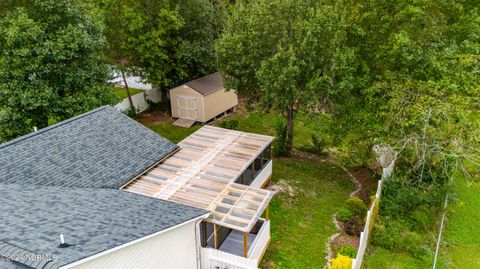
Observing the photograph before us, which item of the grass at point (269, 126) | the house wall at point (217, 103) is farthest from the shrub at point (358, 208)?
the house wall at point (217, 103)

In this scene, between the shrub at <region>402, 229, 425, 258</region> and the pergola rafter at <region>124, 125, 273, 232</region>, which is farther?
the shrub at <region>402, 229, 425, 258</region>

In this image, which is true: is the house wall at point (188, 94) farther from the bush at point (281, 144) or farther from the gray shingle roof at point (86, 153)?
the gray shingle roof at point (86, 153)

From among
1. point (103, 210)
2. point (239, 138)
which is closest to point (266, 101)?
point (239, 138)

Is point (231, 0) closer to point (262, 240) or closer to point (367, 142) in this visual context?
point (367, 142)

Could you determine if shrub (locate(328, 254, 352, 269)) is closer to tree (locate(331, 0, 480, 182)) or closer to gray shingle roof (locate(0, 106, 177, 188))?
tree (locate(331, 0, 480, 182))

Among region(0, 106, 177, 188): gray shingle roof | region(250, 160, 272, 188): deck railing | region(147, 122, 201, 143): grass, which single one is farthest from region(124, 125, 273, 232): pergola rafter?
region(147, 122, 201, 143): grass
